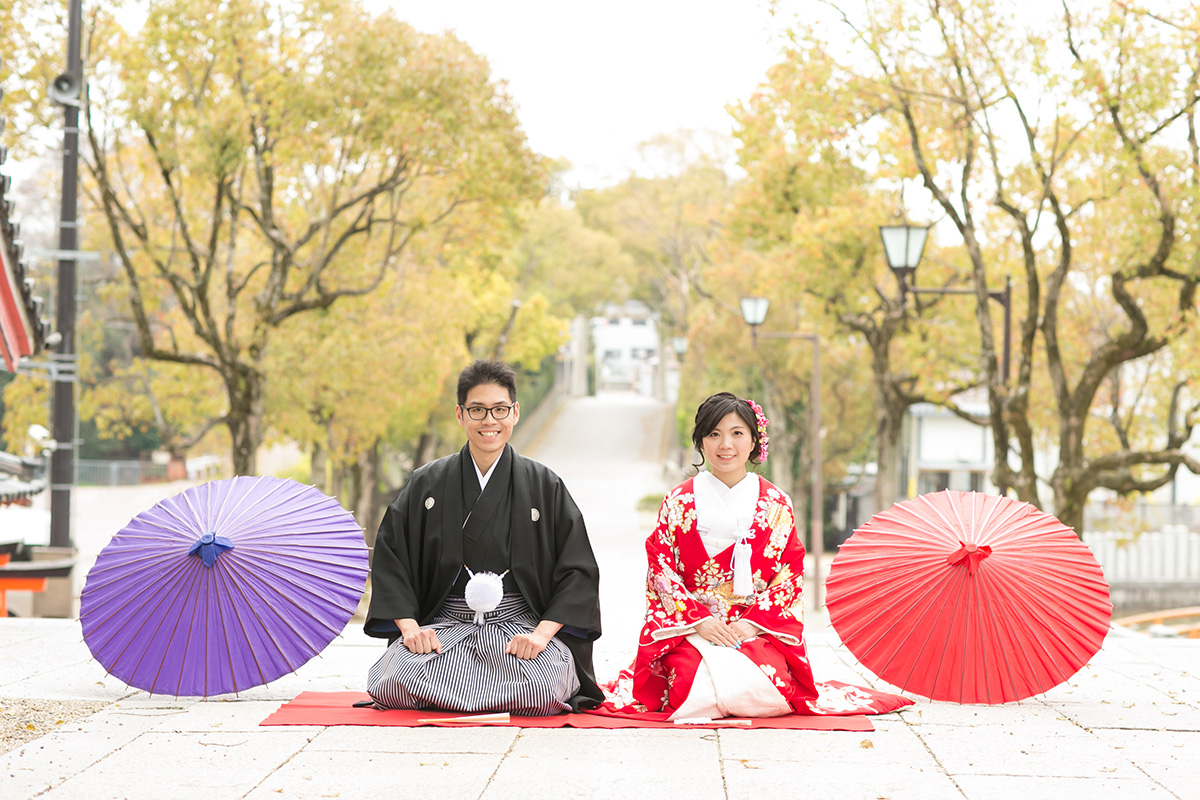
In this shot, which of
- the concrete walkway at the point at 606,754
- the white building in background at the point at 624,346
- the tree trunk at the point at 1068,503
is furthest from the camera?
the white building in background at the point at 624,346

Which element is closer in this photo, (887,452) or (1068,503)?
(1068,503)

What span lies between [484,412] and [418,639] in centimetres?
100

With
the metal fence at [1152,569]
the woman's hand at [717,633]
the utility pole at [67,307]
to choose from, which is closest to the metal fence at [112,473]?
the utility pole at [67,307]

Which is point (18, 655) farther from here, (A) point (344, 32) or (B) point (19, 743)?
(A) point (344, 32)

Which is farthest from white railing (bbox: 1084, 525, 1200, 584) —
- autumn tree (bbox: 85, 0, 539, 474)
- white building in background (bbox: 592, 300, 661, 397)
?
white building in background (bbox: 592, 300, 661, 397)

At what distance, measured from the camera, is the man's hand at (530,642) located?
4.96m

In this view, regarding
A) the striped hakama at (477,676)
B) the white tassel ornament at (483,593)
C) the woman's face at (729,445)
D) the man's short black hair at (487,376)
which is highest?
the man's short black hair at (487,376)

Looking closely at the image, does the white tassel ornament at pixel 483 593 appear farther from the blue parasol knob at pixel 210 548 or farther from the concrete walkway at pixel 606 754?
the blue parasol knob at pixel 210 548

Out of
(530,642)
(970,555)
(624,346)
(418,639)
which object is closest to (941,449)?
(970,555)

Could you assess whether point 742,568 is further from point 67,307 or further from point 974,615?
point 67,307

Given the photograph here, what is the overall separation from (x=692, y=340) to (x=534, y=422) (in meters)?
20.5

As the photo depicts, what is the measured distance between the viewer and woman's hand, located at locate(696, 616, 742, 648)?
503 centimetres

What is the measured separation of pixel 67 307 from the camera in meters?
10.9

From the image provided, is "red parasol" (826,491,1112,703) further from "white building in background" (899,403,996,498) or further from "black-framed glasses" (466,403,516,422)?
"white building in background" (899,403,996,498)
